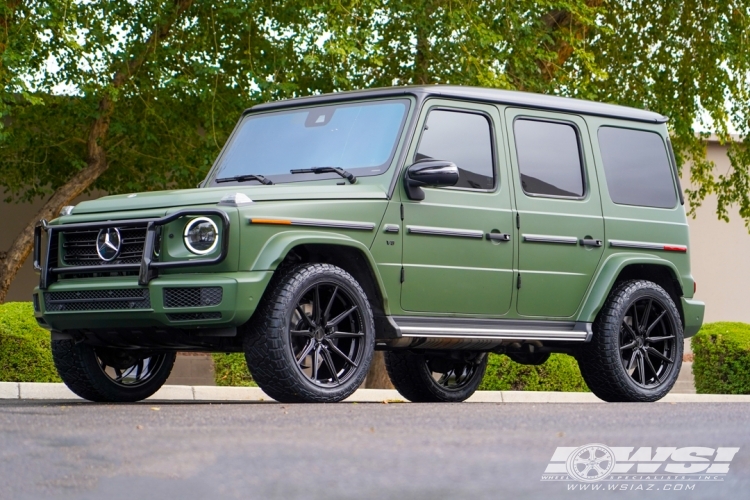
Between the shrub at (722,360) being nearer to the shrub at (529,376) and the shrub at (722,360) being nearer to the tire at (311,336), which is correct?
the shrub at (529,376)

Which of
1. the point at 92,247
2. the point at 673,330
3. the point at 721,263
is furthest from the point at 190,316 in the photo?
the point at 721,263

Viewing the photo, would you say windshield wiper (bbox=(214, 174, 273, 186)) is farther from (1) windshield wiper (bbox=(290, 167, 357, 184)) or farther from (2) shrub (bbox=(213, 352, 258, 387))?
(2) shrub (bbox=(213, 352, 258, 387))

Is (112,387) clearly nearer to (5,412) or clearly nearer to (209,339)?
(209,339)

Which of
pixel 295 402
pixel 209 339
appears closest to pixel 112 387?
pixel 209 339

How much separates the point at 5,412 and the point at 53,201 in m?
11.3

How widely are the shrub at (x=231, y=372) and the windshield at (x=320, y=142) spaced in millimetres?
5258

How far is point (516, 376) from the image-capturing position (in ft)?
47.0

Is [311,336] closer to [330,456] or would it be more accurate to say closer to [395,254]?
[395,254]

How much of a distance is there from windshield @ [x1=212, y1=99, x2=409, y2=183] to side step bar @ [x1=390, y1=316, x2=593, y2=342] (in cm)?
103

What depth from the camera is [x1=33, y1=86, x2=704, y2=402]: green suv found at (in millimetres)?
7402

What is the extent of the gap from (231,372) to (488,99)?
20.3 feet

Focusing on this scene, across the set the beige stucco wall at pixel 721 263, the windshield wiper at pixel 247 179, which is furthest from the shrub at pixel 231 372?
the beige stucco wall at pixel 721 263

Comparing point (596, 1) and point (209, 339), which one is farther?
point (596, 1)

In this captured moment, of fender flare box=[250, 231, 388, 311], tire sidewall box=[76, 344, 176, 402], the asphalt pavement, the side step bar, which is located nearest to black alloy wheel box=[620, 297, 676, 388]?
the side step bar
